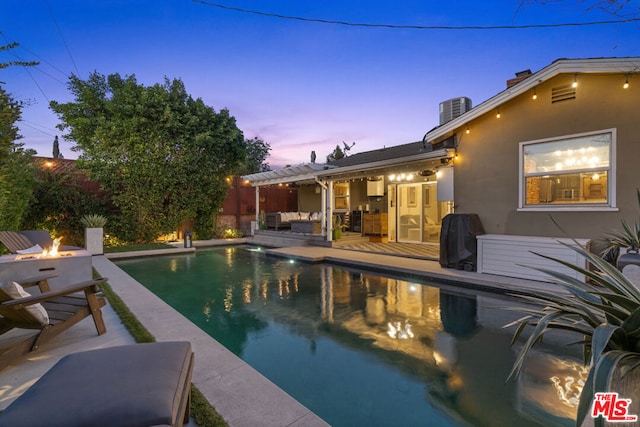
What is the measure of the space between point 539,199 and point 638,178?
1.49 meters

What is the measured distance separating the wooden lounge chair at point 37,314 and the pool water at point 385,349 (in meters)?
1.43

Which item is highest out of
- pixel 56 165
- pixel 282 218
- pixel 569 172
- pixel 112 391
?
pixel 56 165

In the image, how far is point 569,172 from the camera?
243 inches

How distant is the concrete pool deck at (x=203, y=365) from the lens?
216 cm

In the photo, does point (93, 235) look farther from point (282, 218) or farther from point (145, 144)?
point (282, 218)

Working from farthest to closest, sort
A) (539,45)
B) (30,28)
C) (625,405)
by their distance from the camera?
(30,28) → (539,45) → (625,405)

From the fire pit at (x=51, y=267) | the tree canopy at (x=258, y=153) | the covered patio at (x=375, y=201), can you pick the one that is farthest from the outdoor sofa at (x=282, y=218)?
the tree canopy at (x=258, y=153)

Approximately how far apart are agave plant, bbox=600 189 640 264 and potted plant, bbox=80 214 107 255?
40.9 ft

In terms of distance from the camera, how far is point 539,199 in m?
6.57

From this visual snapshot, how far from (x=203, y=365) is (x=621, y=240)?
6473 mm

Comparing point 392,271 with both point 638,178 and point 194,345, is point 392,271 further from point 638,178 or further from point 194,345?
point 194,345

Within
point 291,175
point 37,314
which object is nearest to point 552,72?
point 37,314

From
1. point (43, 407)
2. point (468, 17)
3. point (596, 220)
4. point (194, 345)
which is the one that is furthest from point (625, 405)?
point (468, 17)

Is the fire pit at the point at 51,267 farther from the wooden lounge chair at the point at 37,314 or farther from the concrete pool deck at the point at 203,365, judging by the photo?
the wooden lounge chair at the point at 37,314
